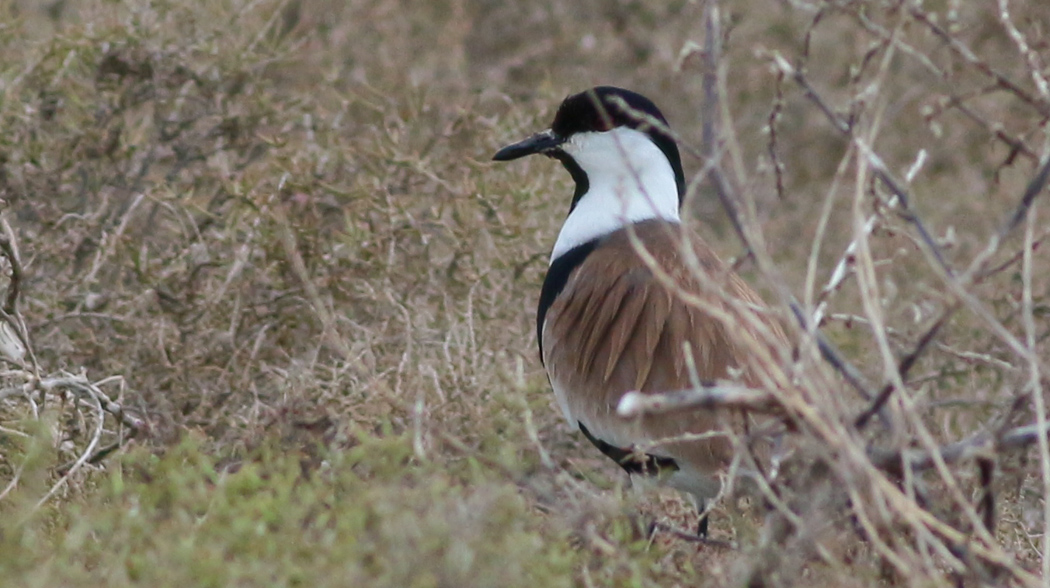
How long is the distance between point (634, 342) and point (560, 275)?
45 centimetres

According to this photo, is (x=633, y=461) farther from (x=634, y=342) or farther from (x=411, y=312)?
(x=411, y=312)

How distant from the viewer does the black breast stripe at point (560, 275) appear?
4293 millimetres

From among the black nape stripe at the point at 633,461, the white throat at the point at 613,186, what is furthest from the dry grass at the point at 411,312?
the white throat at the point at 613,186

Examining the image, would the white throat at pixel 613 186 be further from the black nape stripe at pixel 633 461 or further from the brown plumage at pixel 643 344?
the black nape stripe at pixel 633 461

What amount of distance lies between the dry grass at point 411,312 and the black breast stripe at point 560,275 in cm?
23

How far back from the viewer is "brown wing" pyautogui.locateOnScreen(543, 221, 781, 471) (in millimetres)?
3801

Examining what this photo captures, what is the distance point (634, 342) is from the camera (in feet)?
13.0

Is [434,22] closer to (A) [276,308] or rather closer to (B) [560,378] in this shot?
(A) [276,308]

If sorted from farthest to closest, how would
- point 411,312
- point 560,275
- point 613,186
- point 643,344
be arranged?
point 411,312
point 613,186
point 560,275
point 643,344

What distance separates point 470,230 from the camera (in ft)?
16.0

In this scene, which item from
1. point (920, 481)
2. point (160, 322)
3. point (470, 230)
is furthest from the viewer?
point (470, 230)

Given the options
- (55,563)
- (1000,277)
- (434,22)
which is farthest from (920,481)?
(434,22)

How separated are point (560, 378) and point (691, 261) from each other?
1.55 m

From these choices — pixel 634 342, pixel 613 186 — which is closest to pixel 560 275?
pixel 613 186
